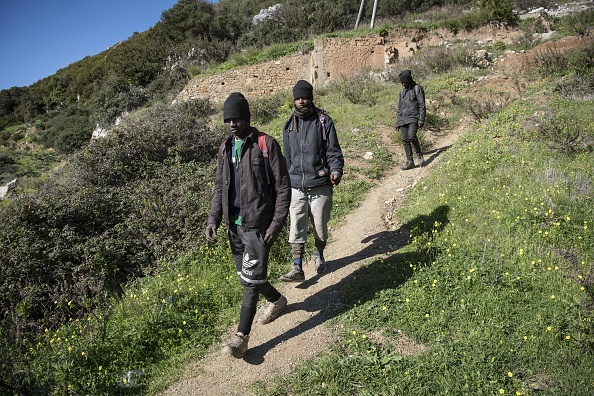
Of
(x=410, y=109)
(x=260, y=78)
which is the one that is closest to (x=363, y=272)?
(x=410, y=109)

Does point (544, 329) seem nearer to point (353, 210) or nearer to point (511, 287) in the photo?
point (511, 287)

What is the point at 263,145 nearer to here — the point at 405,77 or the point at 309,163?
the point at 309,163

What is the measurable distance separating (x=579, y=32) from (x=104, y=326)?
18.3m

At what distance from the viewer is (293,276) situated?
158 inches

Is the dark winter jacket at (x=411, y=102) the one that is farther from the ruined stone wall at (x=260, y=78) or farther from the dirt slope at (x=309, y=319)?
the ruined stone wall at (x=260, y=78)

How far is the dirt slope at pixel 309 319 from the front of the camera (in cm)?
296

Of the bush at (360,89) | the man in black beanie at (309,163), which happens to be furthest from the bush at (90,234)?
the bush at (360,89)

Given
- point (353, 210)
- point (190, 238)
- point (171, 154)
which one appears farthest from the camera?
point (171, 154)

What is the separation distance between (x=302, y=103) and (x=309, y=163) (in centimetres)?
62

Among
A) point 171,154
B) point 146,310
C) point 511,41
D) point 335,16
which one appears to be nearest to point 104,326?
point 146,310

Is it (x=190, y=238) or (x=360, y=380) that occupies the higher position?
(x=190, y=238)

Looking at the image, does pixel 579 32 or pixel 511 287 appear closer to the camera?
pixel 511 287

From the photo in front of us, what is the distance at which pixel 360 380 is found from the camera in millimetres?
2684

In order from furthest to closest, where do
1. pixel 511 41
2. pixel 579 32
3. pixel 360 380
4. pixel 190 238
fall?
pixel 511 41
pixel 579 32
pixel 190 238
pixel 360 380
